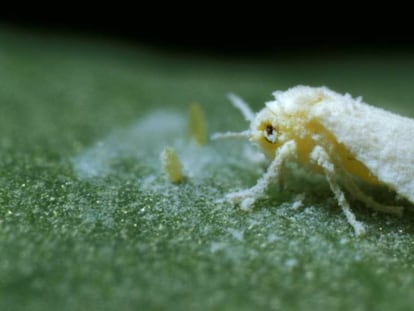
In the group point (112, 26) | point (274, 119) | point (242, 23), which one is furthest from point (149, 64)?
point (274, 119)

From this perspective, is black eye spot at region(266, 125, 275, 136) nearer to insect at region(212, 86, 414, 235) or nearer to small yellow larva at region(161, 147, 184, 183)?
insect at region(212, 86, 414, 235)

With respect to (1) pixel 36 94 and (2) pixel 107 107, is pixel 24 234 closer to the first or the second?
(2) pixel 107 107

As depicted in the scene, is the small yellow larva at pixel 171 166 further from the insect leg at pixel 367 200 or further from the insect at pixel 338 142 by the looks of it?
the insect leg at pixel 367 200

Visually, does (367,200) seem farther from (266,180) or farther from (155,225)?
(155,225)

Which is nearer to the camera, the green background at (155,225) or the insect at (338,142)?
the green background at (155,225)

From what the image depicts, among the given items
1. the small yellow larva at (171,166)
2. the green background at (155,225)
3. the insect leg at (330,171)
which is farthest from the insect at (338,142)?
the small yellow larva at (171,166)

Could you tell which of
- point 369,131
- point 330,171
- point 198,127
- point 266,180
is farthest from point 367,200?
point 198,127
